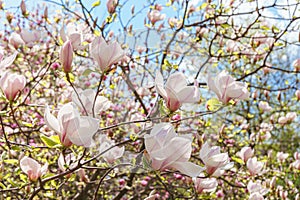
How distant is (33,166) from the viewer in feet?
2.39

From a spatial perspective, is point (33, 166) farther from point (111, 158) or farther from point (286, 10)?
point (286, 10)

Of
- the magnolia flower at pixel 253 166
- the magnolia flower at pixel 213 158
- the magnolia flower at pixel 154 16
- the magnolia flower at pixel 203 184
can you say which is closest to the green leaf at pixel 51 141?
the magnolia flower at pixel 213 158

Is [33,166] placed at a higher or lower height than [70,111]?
lower

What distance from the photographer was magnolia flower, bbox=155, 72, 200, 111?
2.26 ft

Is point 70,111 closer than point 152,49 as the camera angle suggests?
Yes

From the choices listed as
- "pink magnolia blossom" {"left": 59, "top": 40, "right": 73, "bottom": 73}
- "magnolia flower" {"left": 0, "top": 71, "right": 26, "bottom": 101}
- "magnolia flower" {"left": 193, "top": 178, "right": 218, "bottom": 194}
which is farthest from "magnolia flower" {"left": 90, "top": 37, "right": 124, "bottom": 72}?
"magnolia flower" {"left": 193, "top": 178, "right": 218, "bottom": 194}

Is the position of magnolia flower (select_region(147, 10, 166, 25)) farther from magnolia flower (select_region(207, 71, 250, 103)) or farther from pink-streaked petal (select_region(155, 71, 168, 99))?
pink-streaked petal (select_region(155, 71, 168, 99))

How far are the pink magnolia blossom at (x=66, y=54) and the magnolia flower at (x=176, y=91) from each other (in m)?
0.16

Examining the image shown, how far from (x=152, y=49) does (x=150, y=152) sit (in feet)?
5.49

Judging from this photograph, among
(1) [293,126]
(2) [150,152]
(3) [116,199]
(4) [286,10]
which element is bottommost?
(1) [293,126]

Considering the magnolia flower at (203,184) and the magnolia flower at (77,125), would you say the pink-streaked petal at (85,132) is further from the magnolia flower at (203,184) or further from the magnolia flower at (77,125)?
the magnolia flower at (203,184)

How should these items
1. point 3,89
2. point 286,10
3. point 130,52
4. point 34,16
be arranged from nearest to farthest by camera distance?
point 3,89
point 286,10
point 130,52
point 34,16

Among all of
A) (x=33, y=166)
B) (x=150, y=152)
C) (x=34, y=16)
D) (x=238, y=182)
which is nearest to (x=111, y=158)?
(x=33, y=166)

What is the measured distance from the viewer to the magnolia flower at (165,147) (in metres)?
0.59
